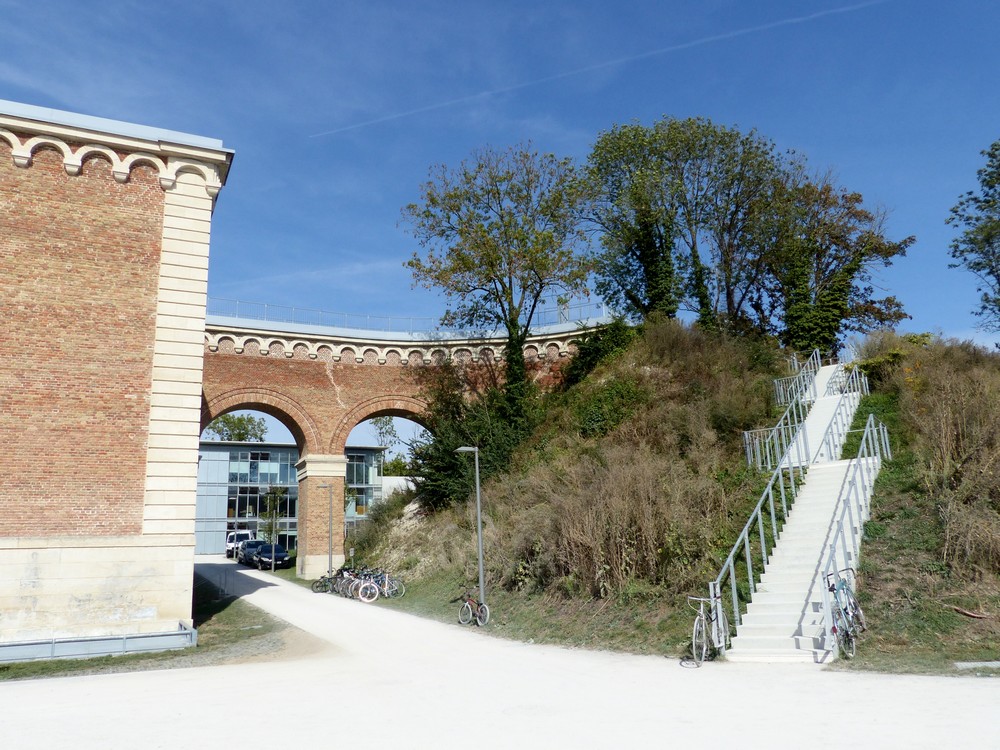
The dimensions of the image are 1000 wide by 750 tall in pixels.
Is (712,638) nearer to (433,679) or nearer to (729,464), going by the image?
(433,679)

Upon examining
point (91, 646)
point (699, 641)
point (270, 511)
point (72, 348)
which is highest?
point (72, 348)

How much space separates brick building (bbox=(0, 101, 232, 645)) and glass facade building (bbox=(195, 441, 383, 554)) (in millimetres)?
35403

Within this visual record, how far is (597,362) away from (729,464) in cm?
1088

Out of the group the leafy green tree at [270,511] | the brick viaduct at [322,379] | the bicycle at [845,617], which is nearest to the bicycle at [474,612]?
the bicycle at [845,617]

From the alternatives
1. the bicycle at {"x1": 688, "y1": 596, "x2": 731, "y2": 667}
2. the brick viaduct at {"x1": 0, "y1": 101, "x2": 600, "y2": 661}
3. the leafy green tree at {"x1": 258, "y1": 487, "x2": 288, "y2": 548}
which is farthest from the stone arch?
the leafy green tree at {"x1": 258, "y1": 487, "x2": 288, "y2": 548}

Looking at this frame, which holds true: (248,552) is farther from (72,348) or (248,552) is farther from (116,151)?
(116,151)

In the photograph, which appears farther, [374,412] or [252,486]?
[252,486]

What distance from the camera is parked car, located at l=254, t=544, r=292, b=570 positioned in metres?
34.5

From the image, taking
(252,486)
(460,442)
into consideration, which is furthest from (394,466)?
(460,442)

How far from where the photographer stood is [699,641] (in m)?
10.1

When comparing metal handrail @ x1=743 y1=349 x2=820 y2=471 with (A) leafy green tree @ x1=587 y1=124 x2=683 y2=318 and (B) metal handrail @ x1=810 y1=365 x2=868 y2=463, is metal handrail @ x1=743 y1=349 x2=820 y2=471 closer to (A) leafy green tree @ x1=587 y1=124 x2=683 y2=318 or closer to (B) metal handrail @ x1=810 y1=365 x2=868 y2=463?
(B) metal handrail @ x1=810 y1=365 x2=868 y2=463

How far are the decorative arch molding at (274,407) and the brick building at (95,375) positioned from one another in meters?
12.2

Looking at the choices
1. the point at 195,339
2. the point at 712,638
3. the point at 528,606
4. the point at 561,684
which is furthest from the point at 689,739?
the point at 195,339

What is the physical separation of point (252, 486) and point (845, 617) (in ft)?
160
